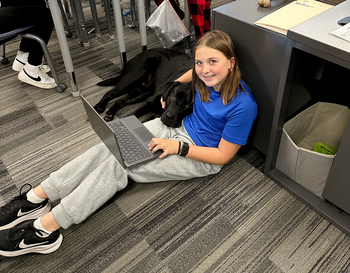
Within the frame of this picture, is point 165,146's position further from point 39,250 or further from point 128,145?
point 39,250

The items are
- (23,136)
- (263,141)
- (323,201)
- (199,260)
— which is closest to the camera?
(199,260)

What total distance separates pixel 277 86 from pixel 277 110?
9 centimetres

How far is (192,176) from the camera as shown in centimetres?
136

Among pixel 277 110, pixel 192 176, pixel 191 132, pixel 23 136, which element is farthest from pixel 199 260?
pixel 23 136

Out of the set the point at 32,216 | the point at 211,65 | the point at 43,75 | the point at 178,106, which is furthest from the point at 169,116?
the point at 43,75

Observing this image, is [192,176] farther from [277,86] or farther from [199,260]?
[277,86]

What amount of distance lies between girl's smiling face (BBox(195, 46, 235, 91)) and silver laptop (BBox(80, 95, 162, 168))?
35 centimetres

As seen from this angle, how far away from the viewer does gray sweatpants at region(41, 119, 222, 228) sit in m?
1.16

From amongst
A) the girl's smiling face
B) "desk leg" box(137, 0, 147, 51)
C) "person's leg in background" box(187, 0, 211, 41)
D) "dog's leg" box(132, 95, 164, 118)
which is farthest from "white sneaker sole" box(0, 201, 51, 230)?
"person's leg in background" box(187, 0, 211, 41)

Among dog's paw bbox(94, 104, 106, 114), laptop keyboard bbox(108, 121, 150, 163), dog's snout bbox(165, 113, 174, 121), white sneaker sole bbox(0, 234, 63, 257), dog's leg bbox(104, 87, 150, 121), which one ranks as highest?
dog's snout bbox(165, 113, 174, 121)

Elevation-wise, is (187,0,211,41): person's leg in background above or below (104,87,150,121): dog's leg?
above

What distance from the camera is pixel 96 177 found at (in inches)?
47.4

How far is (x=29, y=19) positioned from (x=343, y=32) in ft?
5.37

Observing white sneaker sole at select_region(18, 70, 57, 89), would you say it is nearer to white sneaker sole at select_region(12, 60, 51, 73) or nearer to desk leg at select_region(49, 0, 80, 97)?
white sneaker sole at select_region(12, 60, 51, 73)
